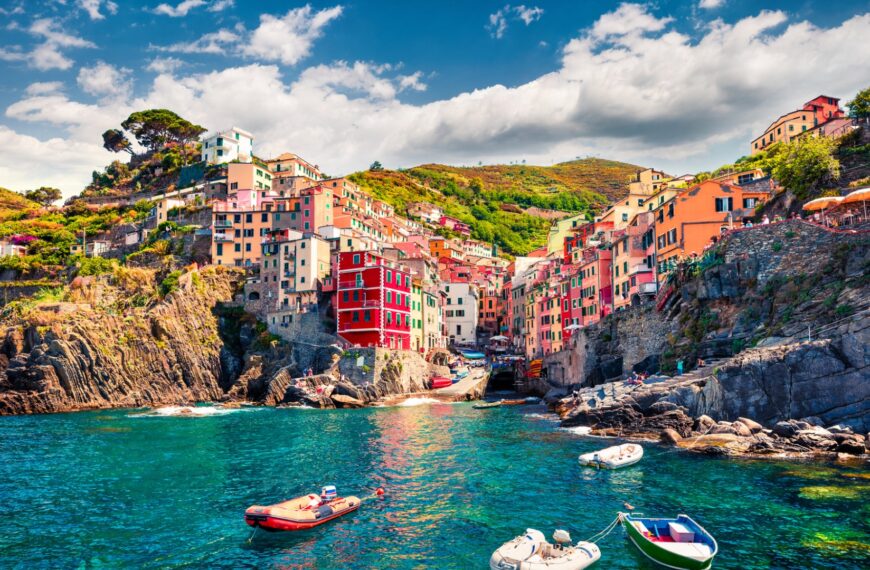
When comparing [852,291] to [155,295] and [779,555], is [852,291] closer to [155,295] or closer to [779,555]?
[779,555]

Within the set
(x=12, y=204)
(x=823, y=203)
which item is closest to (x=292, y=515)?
(x=823, y=203)

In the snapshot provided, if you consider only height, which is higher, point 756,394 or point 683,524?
point 756,394

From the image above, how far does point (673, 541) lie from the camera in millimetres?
21359

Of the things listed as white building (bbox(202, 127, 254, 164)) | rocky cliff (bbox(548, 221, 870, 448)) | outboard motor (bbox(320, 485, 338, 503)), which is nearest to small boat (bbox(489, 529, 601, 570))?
outboard motor (bbox(320, 485, 338, 503))

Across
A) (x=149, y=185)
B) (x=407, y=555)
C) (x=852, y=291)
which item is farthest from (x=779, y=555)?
(x=149, y=185)

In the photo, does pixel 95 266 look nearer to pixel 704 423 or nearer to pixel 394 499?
pixel 394 499

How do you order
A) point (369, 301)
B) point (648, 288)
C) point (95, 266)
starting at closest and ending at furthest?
1. point (648, 288)
2. point (369, 301)
3. point (95, 266)

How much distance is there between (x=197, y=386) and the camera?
83.2 meters

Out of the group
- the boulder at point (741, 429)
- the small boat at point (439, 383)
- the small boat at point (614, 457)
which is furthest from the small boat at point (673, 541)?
the small boat at point (439, 383)

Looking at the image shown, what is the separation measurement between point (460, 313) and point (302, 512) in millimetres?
90647

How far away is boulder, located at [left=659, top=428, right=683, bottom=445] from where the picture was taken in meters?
39.1

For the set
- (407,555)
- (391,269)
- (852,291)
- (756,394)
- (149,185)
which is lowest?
(407,555)

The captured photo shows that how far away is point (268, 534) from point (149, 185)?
127 meters

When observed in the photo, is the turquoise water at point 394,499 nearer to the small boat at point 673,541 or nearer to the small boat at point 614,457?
the small boat at point 614,457
